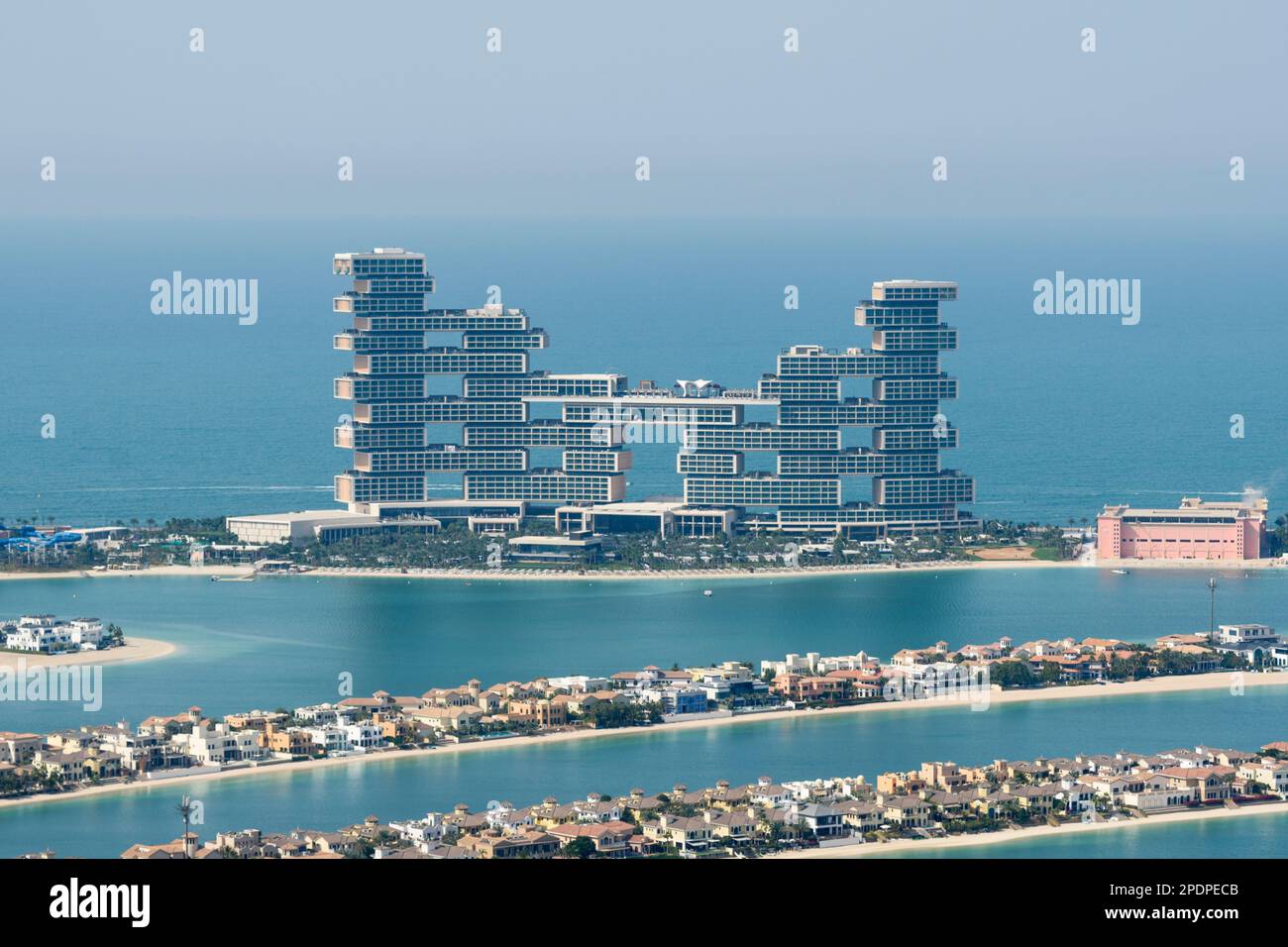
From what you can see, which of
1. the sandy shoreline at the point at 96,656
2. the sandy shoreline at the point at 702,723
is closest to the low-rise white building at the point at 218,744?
the sandy shoreline at the point at 702,723

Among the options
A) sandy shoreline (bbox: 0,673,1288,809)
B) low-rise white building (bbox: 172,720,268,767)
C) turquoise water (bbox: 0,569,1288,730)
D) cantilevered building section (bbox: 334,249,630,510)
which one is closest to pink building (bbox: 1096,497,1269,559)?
turquoise water (bbox: 0,569,1288,730)

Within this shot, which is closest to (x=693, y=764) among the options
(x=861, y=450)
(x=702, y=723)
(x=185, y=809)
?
(x=702, y=723)

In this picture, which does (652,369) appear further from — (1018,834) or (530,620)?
(1018,834)

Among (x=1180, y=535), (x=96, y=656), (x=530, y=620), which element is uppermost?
(x=1180, y=535)

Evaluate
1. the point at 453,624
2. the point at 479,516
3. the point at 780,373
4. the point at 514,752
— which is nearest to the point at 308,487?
the point at 479,516

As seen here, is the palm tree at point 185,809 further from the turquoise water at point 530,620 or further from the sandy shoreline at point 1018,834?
the turquoise water at point 530,620
